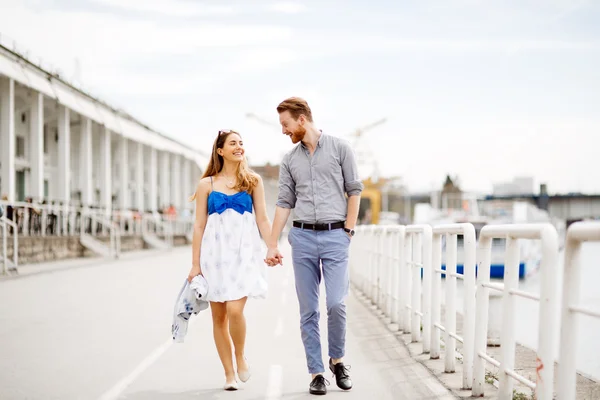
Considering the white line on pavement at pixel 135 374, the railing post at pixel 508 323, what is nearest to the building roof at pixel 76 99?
the white line on pavement at pixel 135 374

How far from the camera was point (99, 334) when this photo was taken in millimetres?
9156

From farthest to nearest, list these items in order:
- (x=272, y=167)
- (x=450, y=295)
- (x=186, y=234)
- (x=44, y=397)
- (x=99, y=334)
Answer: (x=272, y=167), (x=186, y=234), (x=99, y=334), (x=450, y=295), (x=44, y=397)

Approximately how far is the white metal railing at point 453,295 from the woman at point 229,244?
1562 mm

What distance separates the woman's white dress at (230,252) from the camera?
583 cm

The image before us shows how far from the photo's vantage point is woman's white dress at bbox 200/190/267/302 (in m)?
5.83

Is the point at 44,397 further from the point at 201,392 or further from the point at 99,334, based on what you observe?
the point at 99,334

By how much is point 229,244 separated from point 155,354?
240 cm

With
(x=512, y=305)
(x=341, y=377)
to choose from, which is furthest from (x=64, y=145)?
(x=512, y=305)

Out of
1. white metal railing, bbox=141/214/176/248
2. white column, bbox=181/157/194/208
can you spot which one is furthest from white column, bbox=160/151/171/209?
white metal railing, bbox=141/214/176/248

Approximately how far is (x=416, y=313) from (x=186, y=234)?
42846 mm

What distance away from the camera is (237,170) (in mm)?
5973

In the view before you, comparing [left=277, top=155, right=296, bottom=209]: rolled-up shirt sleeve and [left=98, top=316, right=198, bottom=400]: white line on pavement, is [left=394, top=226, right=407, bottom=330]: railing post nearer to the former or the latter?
[left=98, top=316, right=198, bottom=400]: white line on pavement

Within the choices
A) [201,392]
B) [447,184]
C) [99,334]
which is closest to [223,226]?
[201,392]

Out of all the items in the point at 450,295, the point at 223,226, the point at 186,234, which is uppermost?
the point at 223,226
